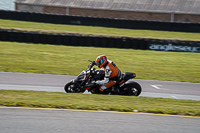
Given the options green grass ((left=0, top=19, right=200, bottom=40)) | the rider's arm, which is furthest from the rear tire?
green grass ((left=0, top=19, right=200, bottom=40))

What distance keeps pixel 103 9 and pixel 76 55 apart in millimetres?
22530

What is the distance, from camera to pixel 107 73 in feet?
33.1

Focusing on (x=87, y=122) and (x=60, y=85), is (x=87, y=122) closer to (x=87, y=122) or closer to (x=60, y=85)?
(x=87, y=122)

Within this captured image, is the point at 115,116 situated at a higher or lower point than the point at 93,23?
lower

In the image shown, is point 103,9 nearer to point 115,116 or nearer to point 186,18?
point 186,18

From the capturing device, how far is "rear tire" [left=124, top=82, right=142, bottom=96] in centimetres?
1035

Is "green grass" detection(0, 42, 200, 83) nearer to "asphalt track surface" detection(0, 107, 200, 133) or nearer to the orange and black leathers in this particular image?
the orange and black leathers

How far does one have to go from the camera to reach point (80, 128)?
20.7 ft

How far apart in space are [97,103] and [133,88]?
2.35 meters

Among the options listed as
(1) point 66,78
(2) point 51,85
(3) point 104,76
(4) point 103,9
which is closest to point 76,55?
(1) point 66,78

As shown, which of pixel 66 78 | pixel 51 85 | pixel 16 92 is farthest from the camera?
pixel 66 78

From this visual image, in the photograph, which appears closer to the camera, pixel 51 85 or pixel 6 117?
pixel 6 117

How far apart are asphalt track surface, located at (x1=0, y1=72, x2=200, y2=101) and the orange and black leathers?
1536 millimetres

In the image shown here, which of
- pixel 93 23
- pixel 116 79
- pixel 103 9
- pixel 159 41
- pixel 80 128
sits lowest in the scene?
pixel 80 128
